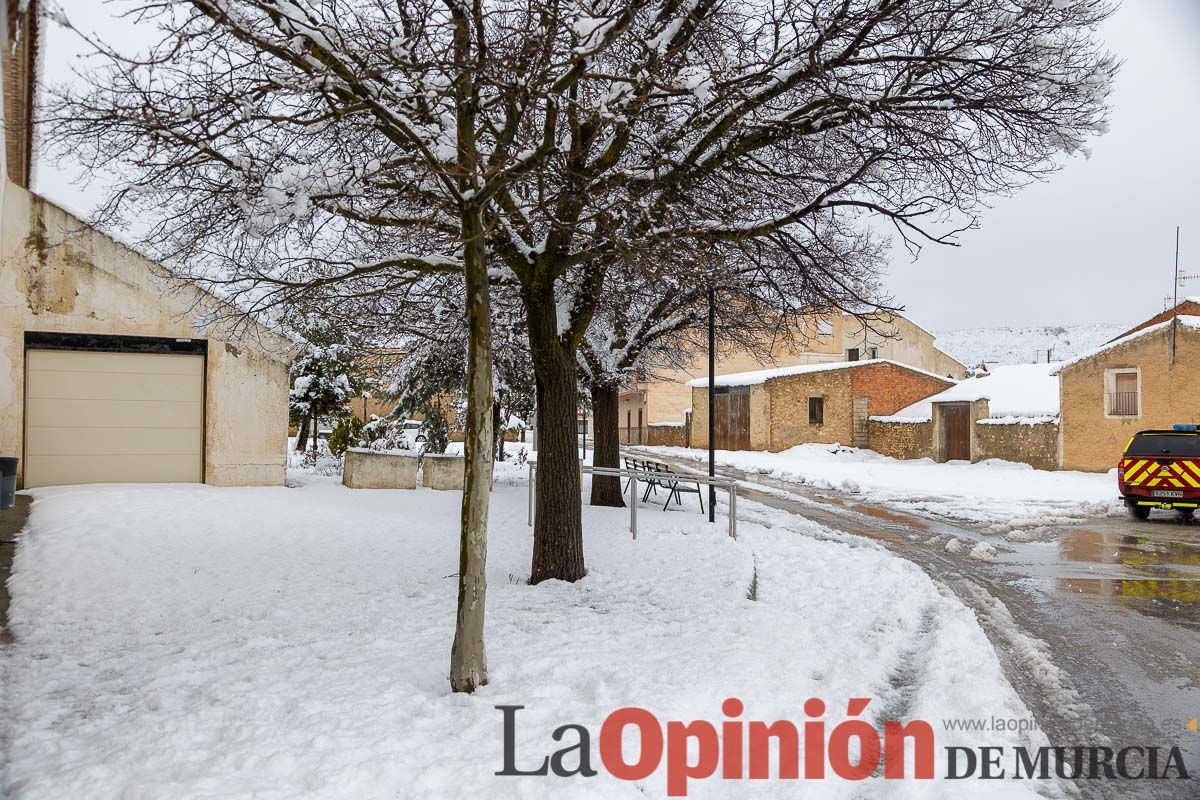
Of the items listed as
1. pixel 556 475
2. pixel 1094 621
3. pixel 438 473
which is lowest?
pixel 1094 621

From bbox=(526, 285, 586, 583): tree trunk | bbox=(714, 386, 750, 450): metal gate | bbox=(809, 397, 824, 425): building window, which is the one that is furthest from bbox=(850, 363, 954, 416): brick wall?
bbox=(526, 285, 586, 583): tree trunk

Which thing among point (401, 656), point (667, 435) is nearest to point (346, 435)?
point (401, 656)

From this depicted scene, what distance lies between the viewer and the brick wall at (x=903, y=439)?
31.5 m

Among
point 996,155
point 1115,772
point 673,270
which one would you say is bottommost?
point 1115,772

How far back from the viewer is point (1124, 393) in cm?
2347

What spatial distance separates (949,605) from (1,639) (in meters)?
8.00

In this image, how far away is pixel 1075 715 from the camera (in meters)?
4.69

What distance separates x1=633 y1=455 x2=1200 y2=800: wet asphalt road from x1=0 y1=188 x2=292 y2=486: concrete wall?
10.8m

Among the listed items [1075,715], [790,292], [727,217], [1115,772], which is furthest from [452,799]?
[790,292]

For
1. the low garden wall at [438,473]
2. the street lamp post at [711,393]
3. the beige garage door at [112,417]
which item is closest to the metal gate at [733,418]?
the low garden wall at [438,473]

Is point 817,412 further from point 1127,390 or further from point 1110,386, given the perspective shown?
point 1127,390

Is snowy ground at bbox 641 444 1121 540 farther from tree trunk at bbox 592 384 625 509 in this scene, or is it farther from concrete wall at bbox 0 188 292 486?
concrete wall at bbox 0 188 292 486

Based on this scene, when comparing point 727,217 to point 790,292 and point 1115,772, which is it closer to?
point 790,292

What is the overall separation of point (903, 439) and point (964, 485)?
11.4 meters
